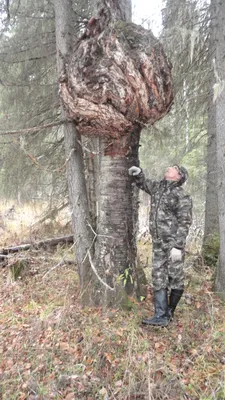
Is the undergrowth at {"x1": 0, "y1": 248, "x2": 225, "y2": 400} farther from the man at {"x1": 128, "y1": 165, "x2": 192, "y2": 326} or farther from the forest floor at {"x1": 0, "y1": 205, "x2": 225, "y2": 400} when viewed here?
the man at {"x1": 128, "y1": 165, "x2": 192, "y2": 326}

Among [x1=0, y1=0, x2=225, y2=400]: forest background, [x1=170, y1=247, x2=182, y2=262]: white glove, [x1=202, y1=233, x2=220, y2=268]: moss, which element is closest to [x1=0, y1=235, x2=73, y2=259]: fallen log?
[x1=0, y1=0, x2=225, y2=400]: forest background

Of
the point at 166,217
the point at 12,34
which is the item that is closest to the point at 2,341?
the point at 166,217

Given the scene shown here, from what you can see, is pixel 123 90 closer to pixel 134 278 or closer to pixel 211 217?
pixel 134 278

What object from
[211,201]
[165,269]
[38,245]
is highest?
[211,201]

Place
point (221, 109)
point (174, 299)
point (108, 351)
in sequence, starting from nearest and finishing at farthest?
1. point (108, 351)
2. point (221, 109)
3. point (174, 299)

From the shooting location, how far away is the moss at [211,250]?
6.16 m

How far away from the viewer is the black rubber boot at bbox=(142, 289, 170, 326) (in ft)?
13.0

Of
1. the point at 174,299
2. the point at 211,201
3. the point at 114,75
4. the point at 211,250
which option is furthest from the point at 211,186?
the point at 114,75

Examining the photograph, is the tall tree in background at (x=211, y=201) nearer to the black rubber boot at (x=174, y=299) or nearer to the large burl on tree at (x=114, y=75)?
the black rubber boot at (x=174, y=299)

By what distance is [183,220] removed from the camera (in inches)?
165

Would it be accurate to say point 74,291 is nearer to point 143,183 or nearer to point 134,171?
point 143,183

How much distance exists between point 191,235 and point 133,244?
466 centimetres

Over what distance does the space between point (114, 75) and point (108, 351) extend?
3268 millimetres

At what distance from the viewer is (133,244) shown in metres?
4.50
